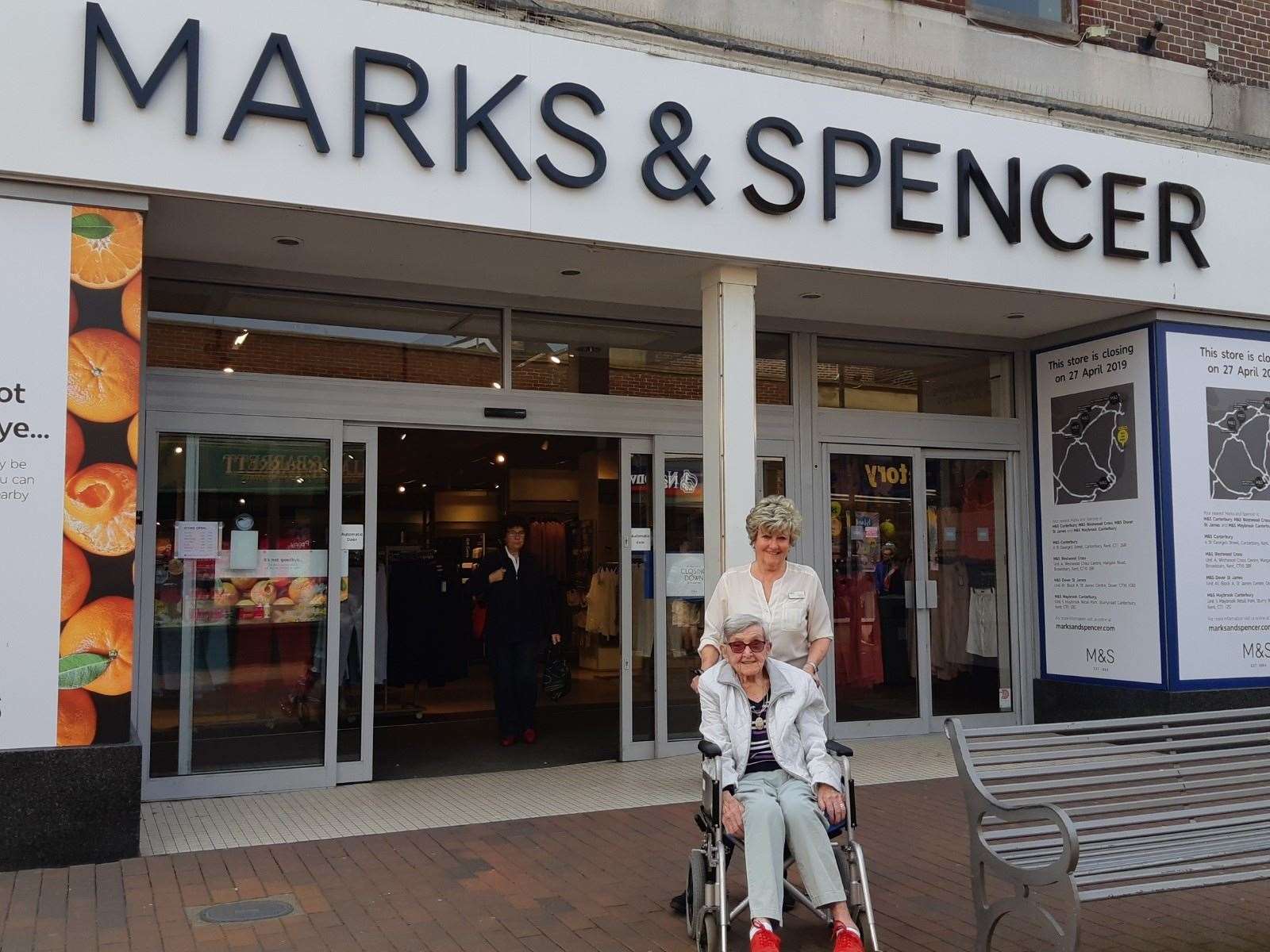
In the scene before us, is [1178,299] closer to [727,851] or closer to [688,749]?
[688,749]

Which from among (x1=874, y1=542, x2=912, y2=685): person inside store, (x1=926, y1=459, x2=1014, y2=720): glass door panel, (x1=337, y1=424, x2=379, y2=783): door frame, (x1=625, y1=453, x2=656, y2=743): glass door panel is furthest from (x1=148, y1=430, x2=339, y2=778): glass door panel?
(x1=926, y1=459, x2=1014, y2=720): glass door panel

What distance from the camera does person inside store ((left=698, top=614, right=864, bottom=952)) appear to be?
14.2 ft

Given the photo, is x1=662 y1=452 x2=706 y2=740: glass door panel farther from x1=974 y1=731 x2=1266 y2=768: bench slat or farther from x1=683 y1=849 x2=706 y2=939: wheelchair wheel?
x1=974 y1=731 x2=1266 y2=768: bench slat

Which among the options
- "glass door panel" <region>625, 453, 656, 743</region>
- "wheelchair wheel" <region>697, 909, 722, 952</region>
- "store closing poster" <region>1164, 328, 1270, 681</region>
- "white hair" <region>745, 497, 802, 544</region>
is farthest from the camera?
"store closing poster" <region>1164, 328, 1270, 681</region>

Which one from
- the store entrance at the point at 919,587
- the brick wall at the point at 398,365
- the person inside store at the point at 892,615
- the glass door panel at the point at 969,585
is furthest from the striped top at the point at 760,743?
the glass door panel at the point at 969,585

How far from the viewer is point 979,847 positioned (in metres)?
4.38

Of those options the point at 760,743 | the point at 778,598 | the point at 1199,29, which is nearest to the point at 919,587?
the point at 778,598

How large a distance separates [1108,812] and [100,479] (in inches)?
191

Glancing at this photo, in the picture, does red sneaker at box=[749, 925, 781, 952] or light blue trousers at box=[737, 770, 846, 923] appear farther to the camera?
light blue trousers at box=[737, 770, 846, 923]

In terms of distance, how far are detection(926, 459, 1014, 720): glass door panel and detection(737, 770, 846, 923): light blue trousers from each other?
577 cm

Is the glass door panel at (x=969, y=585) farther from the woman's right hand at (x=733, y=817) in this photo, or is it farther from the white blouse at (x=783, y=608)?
the woman's right hand at (x=733, y=817)

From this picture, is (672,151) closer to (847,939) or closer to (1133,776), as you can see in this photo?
(1133,776)

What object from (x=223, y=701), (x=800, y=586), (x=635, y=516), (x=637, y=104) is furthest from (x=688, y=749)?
(x=637, y=104)

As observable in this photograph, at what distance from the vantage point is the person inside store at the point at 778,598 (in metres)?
5.27
